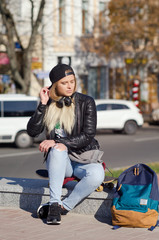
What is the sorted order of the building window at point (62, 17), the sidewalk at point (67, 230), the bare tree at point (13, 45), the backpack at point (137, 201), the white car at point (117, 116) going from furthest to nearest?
1. the building window at point (62, 17)
2. the bare tree at point (13, 45)
3. the white car at point (117, 116)
4. the backpack at point (137, 201)
5. the sidewalk at point (67, 230)

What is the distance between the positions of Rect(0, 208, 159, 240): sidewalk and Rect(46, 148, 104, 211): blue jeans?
249 mm

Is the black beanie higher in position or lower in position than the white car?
higher

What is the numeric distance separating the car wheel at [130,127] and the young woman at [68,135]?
1822cm

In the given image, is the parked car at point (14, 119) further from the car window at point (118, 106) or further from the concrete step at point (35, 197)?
the concrete step at point (35, 197)

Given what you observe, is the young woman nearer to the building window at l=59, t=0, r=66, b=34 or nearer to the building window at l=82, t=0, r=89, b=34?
the building window at l=59, t=0, r=66, b=34

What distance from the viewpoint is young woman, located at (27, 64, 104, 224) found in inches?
255

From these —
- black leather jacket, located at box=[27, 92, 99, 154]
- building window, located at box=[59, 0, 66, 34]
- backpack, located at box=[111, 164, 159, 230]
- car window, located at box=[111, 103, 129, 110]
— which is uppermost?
building window, located at box=[59, 0, 66, 34]

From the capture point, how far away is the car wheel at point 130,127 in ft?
81.8

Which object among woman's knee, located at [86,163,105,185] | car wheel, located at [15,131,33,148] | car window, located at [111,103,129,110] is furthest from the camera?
car window, located at [111,103,129,110]

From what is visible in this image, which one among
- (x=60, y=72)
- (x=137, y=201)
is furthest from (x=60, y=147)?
(x=137, y=201)

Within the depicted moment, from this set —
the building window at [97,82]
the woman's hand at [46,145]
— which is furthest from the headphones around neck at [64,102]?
the building window at [97,82]

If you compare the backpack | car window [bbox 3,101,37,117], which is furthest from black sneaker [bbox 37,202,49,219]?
car window [bbox 3,101,37,117]

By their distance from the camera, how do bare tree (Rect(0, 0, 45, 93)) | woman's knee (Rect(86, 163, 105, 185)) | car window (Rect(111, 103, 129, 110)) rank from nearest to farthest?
woman's knee (Rect(86, 163, 105, 185)), car window (Rect(111, 103, 129, 110)), bare tree (Rect(0, 0, 45, 93))

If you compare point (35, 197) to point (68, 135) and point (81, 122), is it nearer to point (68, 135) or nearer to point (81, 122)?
point (68, 135)
